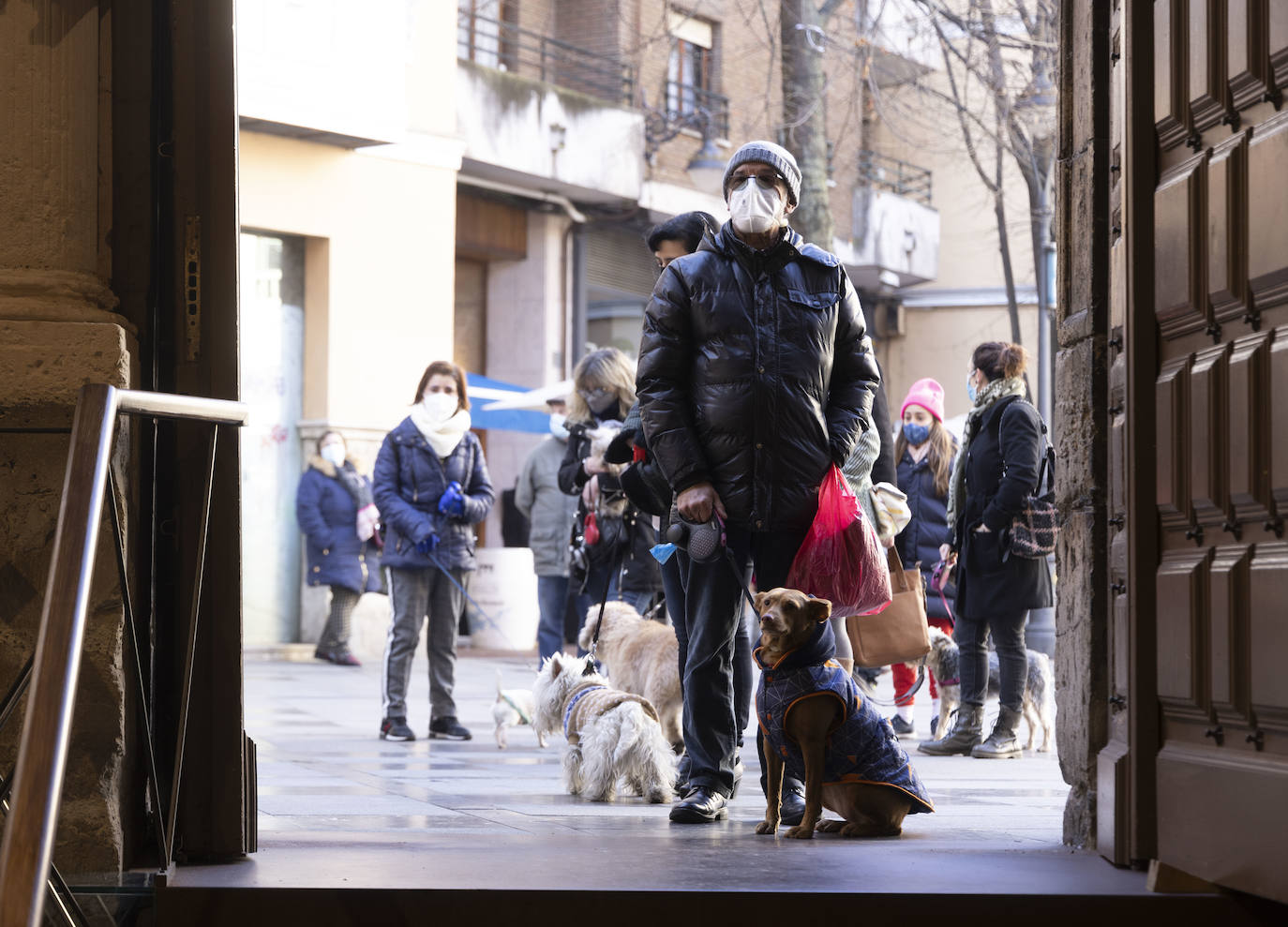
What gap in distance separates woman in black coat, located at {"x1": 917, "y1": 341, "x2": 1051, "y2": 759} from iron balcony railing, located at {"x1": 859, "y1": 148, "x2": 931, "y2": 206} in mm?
20254

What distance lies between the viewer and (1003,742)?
31.0 feet

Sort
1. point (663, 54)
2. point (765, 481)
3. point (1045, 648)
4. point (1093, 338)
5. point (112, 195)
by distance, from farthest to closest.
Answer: point (663, 54), point (1045, 648), point (765, 481), point (1093, 338), point (112, 195)

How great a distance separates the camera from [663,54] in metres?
24.9

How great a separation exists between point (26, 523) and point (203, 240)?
92 cm

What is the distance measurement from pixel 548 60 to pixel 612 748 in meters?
17.7

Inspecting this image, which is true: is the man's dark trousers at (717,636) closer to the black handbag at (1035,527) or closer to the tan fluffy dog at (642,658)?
the tan fluffy dog at (642,658)

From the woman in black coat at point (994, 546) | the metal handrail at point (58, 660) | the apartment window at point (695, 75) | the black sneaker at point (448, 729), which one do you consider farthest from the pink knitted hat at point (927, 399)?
the apartment window at point (695, 75)

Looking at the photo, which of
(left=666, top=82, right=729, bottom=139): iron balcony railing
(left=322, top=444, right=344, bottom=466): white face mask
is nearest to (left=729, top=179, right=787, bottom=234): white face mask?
(left=322, top=444, right=344, bottom=466): white face mask

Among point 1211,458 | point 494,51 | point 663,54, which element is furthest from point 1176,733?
point 663,54

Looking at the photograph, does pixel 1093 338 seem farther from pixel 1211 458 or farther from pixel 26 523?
pixel 26 523

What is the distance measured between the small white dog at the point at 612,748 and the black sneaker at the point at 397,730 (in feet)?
7.65

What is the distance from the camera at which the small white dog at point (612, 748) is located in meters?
7.23

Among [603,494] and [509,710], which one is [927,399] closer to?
[603,494]

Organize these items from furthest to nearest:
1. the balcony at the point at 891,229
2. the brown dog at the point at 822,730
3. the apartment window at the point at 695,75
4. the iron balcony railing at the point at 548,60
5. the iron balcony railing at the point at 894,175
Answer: the iron balcony railing at the point at 894,175 → the balcony at the point at 891,229 → the apartment window at the point at 695,75 → the iron balcony railing at the point at 548,60 → the brown dog at the point at 822,730
